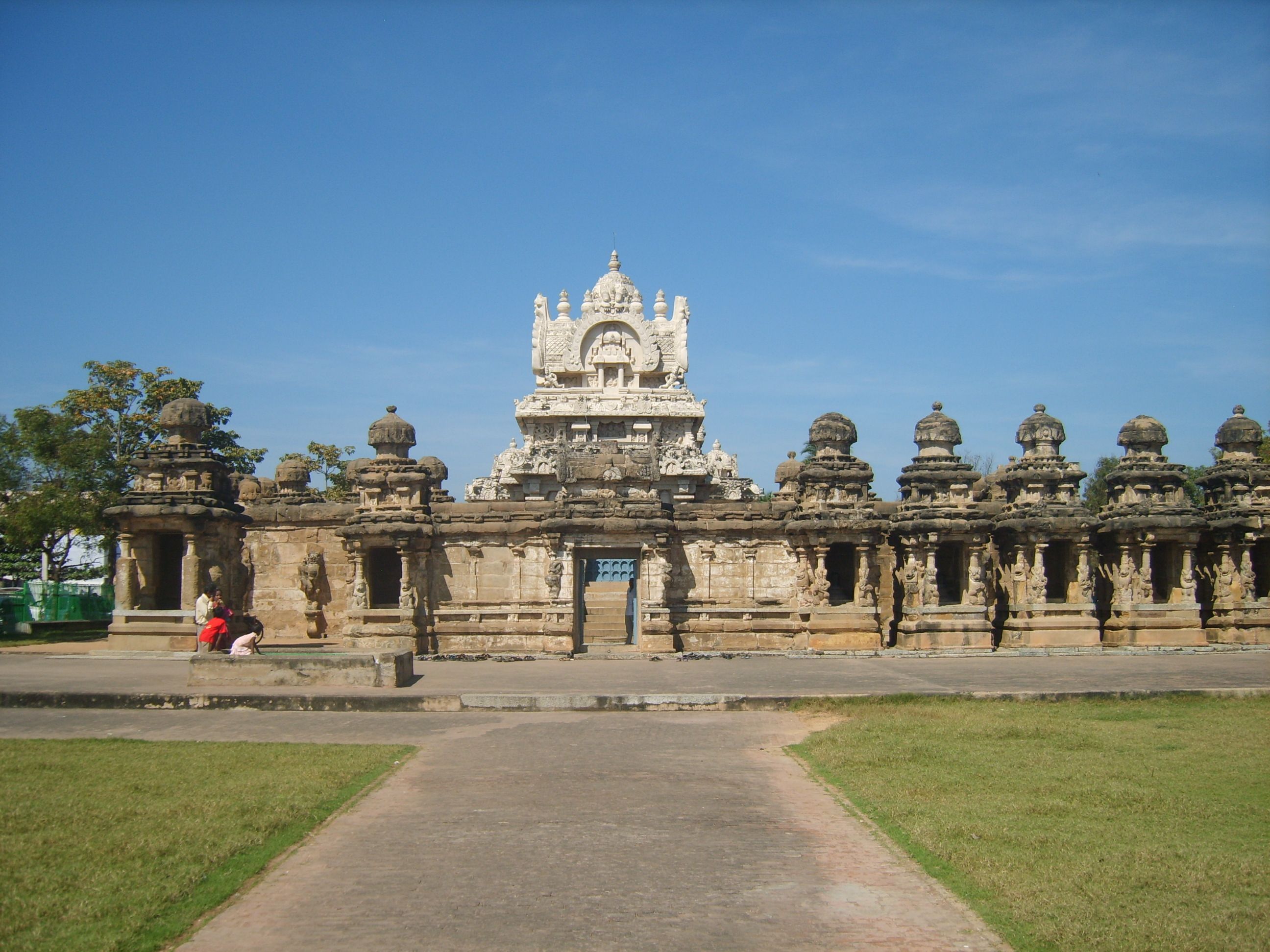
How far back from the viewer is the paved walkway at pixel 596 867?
20.8ft

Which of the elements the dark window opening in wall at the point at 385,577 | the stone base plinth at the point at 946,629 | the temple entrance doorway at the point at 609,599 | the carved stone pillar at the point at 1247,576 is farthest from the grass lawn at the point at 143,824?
the carved stone pillar at the point at 1247,576

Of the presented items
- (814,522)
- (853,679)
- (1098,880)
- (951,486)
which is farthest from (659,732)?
(951,486)

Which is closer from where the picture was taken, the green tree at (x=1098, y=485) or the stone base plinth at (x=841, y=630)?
the stone base plinth at (x=841, y=630)

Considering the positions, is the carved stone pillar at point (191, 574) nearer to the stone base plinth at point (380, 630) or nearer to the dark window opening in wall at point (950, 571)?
the stone base plinth at point (380, 630)

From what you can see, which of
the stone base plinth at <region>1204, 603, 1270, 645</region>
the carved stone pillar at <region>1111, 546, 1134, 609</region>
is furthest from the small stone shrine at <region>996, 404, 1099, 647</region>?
the stone base plinth at <region>1204, 603, 1270, 645</region>

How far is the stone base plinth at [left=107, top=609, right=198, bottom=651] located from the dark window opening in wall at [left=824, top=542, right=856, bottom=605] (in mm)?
13141

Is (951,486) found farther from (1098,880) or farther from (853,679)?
(1098,880)

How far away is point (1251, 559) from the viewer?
2544cm

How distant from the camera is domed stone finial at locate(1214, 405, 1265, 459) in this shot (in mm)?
25500

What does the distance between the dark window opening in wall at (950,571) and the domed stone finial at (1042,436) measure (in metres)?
2.83

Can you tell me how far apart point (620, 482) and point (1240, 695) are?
38.8 ft

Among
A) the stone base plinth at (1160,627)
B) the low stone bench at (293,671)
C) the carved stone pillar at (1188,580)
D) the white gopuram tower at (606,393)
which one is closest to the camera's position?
the low stone bench at (293,671)

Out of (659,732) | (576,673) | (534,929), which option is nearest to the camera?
(534,929)

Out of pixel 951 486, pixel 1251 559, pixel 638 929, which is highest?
pixel 951 486
